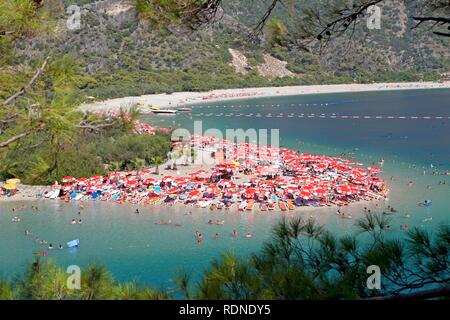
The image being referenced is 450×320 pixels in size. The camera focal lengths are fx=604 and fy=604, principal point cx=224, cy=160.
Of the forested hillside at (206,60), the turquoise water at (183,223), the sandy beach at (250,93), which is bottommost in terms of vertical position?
the turquoise water at (183,223)

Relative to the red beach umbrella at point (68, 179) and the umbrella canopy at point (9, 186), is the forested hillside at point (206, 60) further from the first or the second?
the umbrella canopy at point (9, 186)

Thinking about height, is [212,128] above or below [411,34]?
below

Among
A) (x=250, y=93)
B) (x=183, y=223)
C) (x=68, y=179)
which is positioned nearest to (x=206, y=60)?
(x=250, y=93)

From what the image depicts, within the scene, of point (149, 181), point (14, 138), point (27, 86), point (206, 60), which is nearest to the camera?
point (14, 138)

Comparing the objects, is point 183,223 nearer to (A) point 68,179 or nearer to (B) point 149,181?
(B) point 149,181

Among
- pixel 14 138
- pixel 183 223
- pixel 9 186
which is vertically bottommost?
pixel 183 223

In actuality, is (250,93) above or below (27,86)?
above

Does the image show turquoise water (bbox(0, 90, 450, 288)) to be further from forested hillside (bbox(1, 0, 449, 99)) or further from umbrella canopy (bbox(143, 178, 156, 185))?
forested hillside (bbox(1, 0, 449, 99))

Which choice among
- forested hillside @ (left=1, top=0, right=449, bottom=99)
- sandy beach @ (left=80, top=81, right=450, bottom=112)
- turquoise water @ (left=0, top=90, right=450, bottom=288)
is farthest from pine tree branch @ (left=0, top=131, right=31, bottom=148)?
sandy beach @ (left=80, top=81, right=450, bottom=112)

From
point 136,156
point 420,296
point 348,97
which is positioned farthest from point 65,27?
point 348,97

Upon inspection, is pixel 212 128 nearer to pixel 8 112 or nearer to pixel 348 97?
pixel 348 97

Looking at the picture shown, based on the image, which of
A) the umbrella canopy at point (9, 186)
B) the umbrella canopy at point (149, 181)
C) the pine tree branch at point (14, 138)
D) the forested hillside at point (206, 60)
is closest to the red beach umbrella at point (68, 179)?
the umbrella canopy at point (9, 186)
